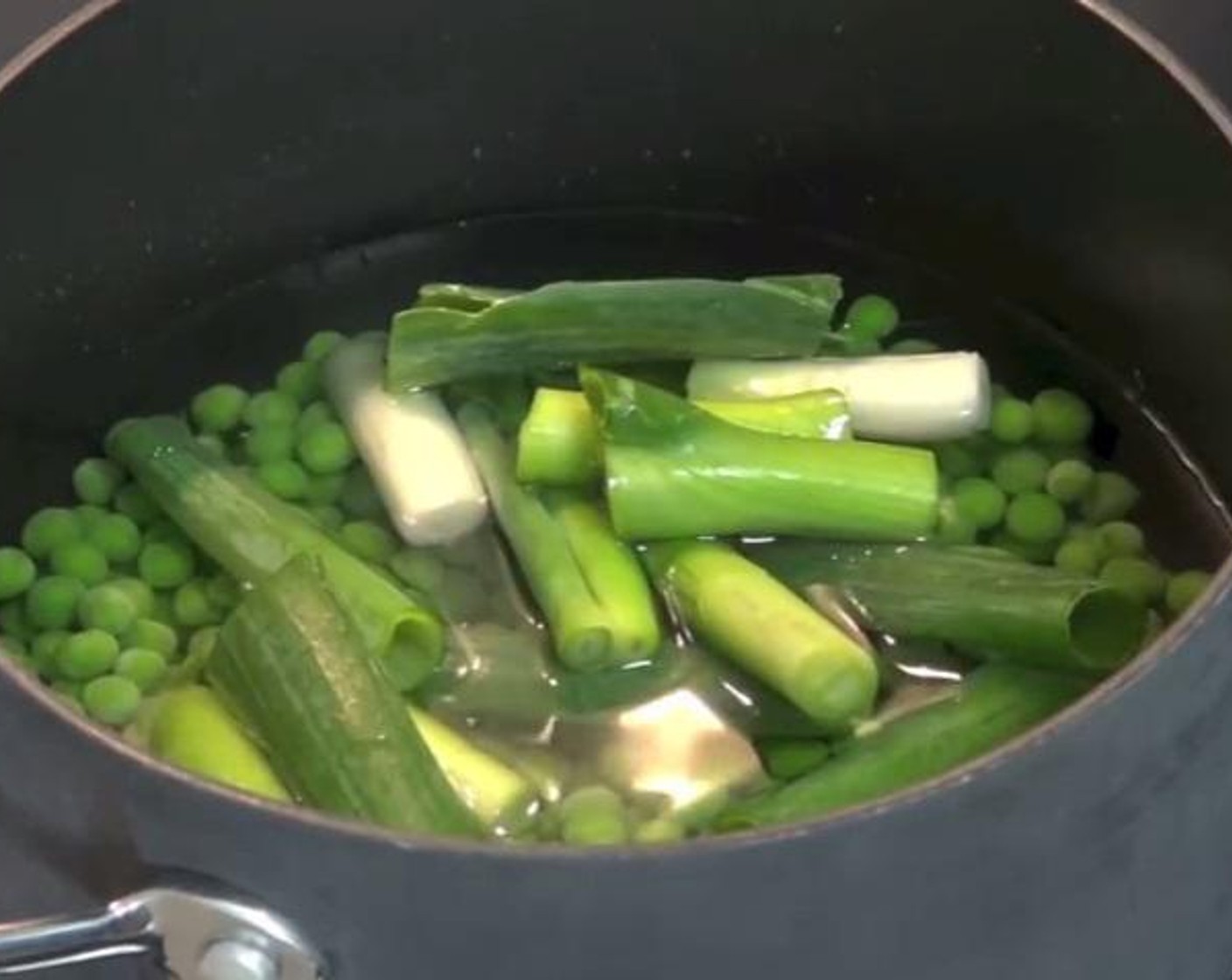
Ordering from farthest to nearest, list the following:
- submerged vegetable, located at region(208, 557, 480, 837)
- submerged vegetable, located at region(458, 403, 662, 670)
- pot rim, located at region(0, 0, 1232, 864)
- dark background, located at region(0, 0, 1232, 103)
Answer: dark background, located at region(0, 0, 1232, 103) → submerged vegetable, located at region(458, 403, 662, 670) → submerged vegetable, located at region(208, 557, 480, 837) → pot rim, located at region(0, 0, 1232, 864)

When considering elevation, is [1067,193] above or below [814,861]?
above

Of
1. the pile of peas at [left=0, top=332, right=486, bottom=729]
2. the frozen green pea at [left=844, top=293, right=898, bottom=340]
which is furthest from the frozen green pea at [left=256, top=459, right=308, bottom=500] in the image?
the frozen green pea at [left=844, top=293, right=898, bottom=340]

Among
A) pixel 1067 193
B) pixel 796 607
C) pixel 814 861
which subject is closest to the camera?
pixel 814 861

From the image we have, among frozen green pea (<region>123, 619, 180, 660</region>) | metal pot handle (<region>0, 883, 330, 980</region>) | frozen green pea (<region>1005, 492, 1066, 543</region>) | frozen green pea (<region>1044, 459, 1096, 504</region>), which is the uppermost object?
frozen green pea (<region>1044, 459, 1096, 504</region>)

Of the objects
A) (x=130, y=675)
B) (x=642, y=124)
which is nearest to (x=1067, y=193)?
(x=642, y=124)

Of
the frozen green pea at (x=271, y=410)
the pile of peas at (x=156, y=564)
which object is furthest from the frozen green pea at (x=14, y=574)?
the frozen green pea at (x=271, y=410)

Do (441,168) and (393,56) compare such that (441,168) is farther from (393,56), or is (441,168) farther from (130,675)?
(130,675)

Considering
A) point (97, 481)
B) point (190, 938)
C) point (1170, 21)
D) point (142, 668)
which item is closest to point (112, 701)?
point (142, 668)

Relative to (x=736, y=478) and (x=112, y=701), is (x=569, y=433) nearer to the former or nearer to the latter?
(x=736, y=478)

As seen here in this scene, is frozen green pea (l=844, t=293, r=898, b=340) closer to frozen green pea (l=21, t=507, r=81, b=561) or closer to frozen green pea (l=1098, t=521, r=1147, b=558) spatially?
frozen green pea (l=1098, t=521, r=1147, b=558)
